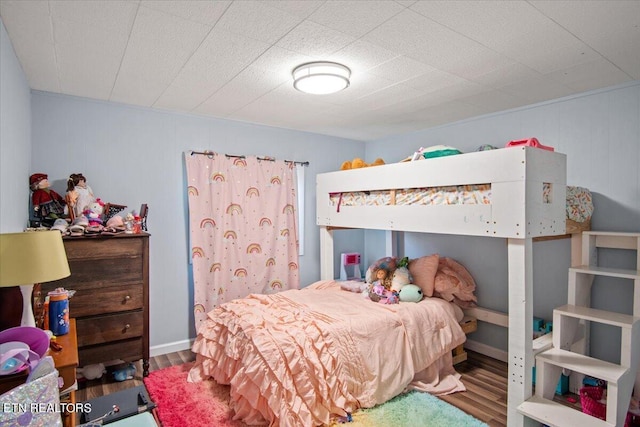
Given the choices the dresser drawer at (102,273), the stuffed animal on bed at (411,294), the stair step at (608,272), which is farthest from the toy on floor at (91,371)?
the stair step at (608,272)

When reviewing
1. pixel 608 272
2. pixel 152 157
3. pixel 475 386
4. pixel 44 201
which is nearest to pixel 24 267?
pixel 44 201

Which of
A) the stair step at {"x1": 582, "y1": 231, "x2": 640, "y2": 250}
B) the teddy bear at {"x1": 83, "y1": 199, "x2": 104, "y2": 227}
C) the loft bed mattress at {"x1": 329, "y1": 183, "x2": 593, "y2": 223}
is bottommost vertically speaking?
the stair step at {"x1": 582, "y1": 231, "x2": 640, "y2": 250}

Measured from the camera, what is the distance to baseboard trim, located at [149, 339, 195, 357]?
10.9ft

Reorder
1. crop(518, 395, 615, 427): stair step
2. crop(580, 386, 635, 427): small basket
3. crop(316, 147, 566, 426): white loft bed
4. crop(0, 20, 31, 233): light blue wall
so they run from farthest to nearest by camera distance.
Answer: crop(580, 386, 635, 427): small basket, crop(316, 147, 566, 426): white loft bed, crop(518, 395, 615, 427): stair step, crop(0, 20, 31, 233): light blue wall

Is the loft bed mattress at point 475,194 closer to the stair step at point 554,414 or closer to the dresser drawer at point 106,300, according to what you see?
the stair step at point 554,414

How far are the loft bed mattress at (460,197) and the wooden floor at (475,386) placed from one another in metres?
1.40

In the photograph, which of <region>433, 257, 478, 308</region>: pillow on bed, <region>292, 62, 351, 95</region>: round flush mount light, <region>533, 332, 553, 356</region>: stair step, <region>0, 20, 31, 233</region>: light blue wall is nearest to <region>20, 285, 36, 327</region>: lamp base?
<region>0, 20, 31, 233</region>: light blue wall

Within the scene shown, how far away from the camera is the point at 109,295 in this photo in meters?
2.69

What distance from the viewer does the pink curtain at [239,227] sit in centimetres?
347

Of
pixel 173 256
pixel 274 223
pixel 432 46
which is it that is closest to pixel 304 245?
pixel 274 223

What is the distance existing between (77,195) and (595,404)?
12.9 feet

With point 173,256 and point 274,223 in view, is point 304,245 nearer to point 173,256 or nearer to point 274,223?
point 274,223

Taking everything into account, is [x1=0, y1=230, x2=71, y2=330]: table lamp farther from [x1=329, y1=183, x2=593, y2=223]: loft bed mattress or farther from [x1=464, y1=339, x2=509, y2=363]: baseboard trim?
[x1=464, y1=339, x2=509, y2=363]: baseboard trim

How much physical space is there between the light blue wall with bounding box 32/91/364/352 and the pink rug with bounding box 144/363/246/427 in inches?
22.9
